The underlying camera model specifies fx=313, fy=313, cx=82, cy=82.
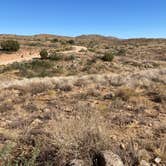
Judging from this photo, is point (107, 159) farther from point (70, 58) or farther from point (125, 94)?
point (70, 58)

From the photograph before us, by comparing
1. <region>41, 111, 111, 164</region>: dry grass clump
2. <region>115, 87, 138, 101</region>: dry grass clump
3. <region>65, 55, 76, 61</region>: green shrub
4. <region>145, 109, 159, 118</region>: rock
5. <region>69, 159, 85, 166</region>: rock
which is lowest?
<region>65, 55, 76, 61</region>: green shrub

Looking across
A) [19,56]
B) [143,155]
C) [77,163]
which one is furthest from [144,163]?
[19,56]

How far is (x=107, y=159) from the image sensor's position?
4457mm

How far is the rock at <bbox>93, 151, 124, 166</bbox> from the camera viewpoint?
14.5 ft

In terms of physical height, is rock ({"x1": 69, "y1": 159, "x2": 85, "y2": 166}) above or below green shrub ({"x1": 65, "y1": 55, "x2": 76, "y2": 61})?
above

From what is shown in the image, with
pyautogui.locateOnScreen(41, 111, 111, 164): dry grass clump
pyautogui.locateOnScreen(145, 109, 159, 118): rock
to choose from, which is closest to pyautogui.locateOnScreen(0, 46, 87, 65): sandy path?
pyautogui.locateOnScreen(145, 109, 159, 118): rock

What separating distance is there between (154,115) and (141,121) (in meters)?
0.66

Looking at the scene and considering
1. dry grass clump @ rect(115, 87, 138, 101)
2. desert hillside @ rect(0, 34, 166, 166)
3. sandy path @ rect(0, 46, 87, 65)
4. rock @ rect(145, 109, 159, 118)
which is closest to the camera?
desert hillside @ rect(0, 34, 166, 166)

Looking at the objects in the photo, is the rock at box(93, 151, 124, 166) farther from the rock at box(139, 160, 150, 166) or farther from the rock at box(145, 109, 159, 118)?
the rock at box(145, 109, 159, 118)

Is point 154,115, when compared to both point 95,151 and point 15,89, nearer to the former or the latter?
point 95,151

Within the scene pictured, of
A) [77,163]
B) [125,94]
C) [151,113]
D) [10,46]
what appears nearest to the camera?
[77,163]

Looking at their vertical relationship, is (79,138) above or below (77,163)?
above

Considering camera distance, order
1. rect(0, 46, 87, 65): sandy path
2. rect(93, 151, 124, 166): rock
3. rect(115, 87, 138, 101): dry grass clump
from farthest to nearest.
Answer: rect(0, 46, 87, 65): sandy path → rect(115, 87, 138, 101): dry grass clump → rect(93, 151, 124, 166): rock

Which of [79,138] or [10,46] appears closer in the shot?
[79,138]
